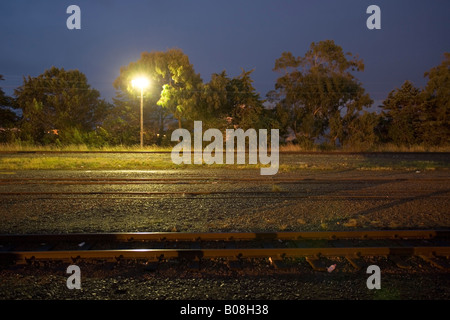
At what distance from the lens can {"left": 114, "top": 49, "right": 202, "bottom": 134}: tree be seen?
2730 cm

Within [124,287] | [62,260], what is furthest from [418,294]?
[62,260]

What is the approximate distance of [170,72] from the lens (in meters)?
29.1

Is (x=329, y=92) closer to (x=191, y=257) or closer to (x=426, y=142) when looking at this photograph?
(x=426, y=142)

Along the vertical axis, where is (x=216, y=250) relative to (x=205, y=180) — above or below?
below

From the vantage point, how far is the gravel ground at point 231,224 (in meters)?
4.07

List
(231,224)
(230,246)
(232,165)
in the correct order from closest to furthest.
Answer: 1. (230,246)
2. (231,224)
3. (232,165)

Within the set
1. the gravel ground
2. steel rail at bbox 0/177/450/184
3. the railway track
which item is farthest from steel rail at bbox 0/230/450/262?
steel rail at bbox 0/177/450/184

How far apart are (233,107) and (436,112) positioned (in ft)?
63.1

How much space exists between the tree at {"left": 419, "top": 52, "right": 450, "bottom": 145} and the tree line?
0.08 metres

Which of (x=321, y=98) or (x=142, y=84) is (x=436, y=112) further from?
(x=142, y=84)

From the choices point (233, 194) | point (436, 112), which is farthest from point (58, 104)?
point (436, 112)

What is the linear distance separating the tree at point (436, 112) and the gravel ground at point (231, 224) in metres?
19.7

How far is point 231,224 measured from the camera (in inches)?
267

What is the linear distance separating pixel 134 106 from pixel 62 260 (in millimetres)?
28512
